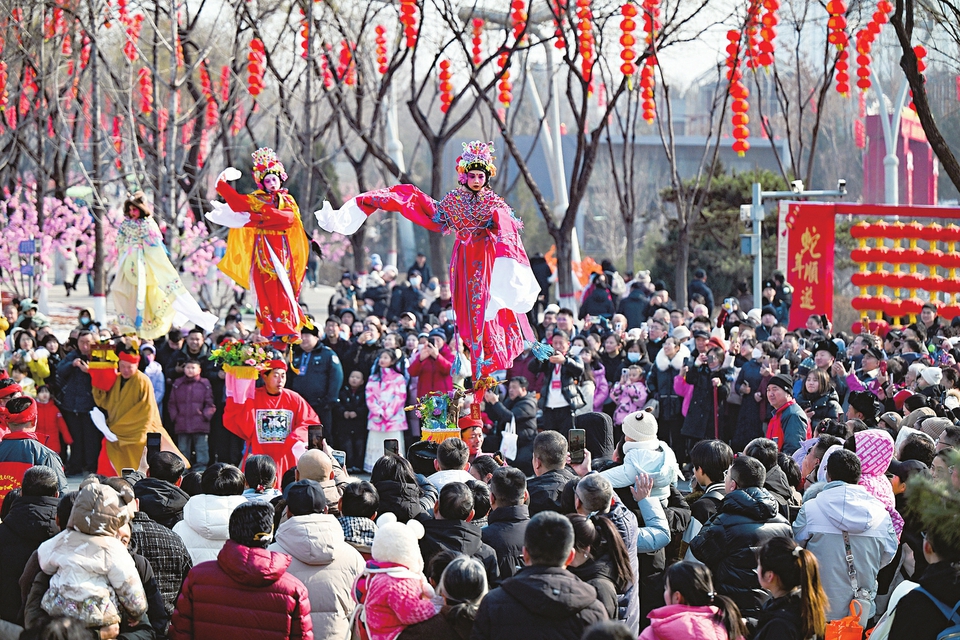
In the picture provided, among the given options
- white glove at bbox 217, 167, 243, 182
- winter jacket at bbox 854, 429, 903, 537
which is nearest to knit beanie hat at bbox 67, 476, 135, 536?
winter jacket at bbox 854, 429, 903, 537

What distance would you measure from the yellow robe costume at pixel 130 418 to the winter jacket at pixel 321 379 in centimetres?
174

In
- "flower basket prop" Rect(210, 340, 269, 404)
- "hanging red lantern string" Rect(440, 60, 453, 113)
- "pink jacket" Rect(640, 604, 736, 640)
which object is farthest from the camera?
"hanging red lantern string" Rect(440, 60, 453, 113)

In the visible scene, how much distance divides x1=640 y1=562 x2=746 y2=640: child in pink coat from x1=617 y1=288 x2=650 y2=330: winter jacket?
11577 millimetres

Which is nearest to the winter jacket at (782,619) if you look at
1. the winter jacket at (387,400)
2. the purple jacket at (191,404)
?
the winter jacket at (387,400)

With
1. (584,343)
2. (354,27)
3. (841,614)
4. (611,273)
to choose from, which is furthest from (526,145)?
(841,614)

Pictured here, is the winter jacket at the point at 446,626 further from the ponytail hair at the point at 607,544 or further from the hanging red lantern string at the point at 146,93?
the hanging red lantern string at the point at 146,93

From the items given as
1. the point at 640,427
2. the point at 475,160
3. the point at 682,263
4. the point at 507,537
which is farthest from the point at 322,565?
the point at 682,263

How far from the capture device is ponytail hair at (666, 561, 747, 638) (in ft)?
13.9

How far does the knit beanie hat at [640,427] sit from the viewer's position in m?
6.44

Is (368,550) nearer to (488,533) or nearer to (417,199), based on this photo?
(488,533)

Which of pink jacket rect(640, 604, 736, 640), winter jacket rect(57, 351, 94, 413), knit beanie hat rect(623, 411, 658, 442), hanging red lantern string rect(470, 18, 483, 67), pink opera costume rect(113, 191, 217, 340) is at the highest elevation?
hanging red lantern string rect(470, 18, 483, 67)

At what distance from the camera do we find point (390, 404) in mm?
11828

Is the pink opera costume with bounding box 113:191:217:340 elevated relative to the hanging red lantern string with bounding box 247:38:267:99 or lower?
lower

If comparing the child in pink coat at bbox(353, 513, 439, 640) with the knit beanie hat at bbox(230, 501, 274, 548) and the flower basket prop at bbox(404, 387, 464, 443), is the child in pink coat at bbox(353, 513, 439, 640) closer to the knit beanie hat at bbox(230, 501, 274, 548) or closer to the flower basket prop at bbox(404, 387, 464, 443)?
the knit beanie hat at bbox(230, 501, 274, 548)
